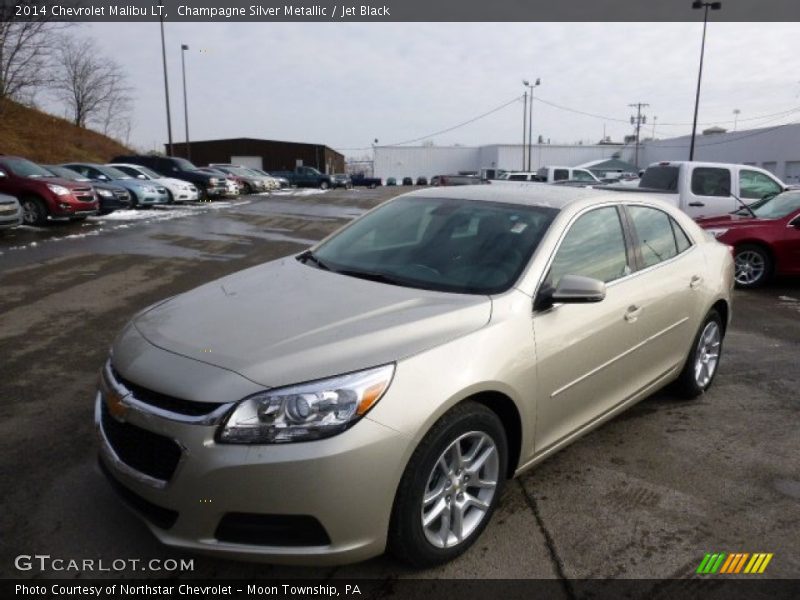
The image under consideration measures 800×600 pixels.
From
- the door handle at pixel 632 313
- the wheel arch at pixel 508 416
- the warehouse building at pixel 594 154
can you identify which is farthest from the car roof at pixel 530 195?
the warehouse building at pixel 594 154

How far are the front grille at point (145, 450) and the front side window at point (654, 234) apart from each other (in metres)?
2.93

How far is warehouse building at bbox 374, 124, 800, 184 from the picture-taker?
44.8 meters

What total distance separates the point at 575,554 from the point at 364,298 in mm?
1504

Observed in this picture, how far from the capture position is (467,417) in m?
2.50

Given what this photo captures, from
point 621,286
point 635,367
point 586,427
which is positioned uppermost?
point 621,286

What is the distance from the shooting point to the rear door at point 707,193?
10.8 metres

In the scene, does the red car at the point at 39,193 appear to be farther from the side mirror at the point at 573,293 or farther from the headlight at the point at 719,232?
the side mirror at the point at 573,293

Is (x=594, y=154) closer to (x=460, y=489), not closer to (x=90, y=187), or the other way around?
(x=90, y=187)

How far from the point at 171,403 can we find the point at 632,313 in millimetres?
2527

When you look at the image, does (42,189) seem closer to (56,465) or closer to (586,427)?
(56,465)

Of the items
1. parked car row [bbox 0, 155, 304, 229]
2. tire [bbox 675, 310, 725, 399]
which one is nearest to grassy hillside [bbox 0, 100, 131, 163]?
parked car row [bbox 0, 155, 304, 229]

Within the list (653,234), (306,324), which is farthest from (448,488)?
(653,234)

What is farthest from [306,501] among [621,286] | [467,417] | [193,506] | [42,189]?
[42,189]

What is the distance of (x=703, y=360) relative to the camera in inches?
179
